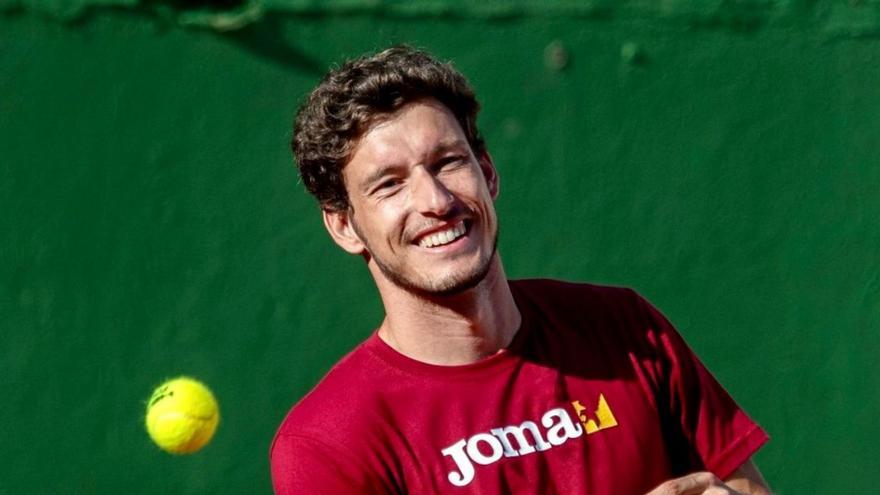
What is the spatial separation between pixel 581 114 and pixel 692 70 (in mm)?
412

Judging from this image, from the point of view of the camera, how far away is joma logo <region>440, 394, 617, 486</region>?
9.57ft

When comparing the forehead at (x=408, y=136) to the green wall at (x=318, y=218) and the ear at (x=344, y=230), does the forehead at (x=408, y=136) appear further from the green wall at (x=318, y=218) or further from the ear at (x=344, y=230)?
the green wall at (x=318, y=218)

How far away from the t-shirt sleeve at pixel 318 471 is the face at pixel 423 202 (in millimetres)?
378

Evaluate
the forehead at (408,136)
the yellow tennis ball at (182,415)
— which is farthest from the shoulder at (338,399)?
the yellow tennis ball at (182,415)

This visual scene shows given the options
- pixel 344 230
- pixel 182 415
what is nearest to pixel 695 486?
pixel 344 230

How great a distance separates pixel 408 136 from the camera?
3035mm

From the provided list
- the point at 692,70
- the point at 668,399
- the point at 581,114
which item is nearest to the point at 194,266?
the point at 581,114

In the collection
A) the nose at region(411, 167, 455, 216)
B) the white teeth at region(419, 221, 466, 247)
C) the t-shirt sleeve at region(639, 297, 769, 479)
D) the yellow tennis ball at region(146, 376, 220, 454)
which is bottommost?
the t-shirt sleeve at region(639, 297, 769, 479)

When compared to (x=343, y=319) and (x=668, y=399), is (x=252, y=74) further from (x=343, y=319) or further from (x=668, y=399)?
(x=668, y=399)

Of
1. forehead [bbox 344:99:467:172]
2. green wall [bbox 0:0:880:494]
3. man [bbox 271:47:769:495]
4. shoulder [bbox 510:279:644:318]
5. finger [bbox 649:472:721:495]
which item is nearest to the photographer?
finger [bbox 649:472:721:495]

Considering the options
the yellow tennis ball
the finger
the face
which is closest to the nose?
the face

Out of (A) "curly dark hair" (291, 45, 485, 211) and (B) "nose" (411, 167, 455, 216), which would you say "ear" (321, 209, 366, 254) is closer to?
(A) "curly dark hair" (291, 45, 485, 211)

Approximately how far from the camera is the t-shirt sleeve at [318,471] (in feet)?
9.28

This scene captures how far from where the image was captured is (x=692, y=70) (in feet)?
17.0
